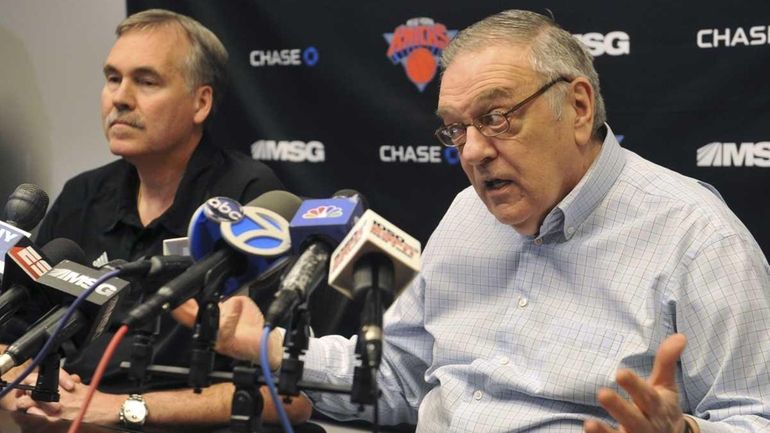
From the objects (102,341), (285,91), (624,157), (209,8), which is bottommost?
(102,341)

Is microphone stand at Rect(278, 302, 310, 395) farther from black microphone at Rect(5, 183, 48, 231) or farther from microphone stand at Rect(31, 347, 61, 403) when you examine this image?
black microphone at Rect(5, 183, 48, 231)

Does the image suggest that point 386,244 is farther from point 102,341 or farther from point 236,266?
point 102,341

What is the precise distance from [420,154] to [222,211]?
184 cm

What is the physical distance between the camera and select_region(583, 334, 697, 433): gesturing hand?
60.5 inches

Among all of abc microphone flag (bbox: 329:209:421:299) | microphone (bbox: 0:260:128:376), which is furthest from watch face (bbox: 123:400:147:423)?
abc microphone flag (bbox: 329:209:421:299)

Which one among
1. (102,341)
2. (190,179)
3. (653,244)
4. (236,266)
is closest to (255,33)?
(190,179)

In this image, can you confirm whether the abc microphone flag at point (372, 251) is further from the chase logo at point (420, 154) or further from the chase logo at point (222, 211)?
the chase logo at point (420, 154)

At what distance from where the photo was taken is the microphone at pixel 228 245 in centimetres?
143

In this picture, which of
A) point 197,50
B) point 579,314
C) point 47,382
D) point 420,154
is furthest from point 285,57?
point 47,382

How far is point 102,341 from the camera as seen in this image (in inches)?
110

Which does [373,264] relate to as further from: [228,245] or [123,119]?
[123,119]

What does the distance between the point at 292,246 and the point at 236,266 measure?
0.09m

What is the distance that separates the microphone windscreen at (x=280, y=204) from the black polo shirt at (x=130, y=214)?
1.16 metres

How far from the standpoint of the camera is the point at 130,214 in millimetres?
2955
